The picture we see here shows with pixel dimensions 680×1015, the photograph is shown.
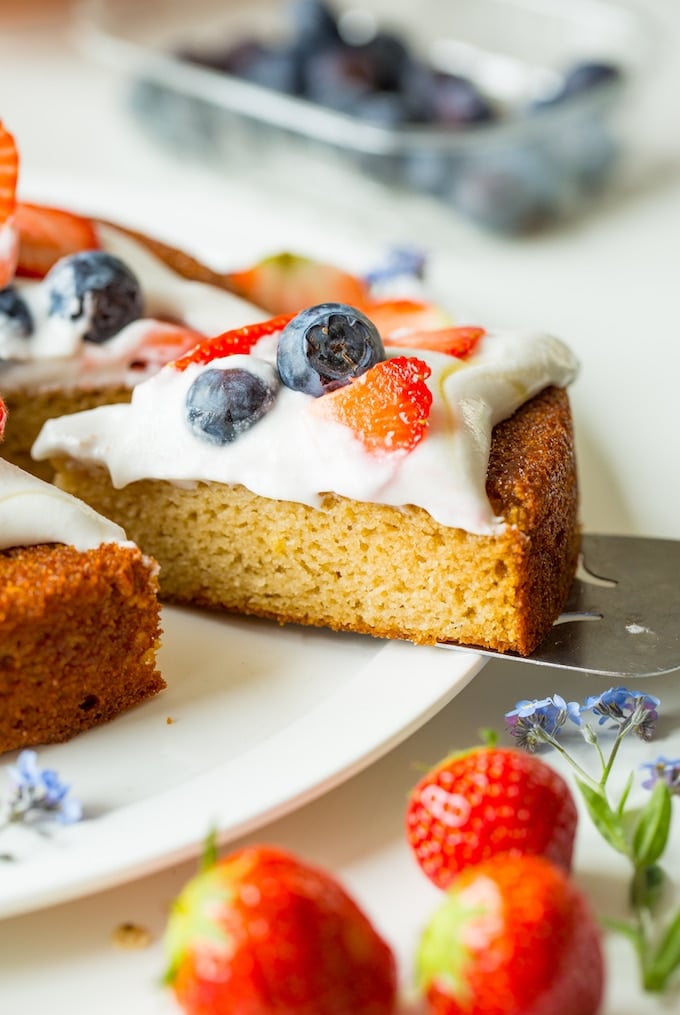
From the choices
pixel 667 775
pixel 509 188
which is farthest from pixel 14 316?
pixel 509 188

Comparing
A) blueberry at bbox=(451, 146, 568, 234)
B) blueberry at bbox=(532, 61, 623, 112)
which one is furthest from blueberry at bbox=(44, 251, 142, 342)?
blueberry at bbox=(532, 61, 623, 112)

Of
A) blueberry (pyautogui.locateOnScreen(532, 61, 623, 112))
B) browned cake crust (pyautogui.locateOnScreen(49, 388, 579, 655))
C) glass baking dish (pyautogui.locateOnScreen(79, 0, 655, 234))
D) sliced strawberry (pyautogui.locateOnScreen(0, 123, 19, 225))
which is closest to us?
browned cake crust (pyautogui.locateOnScreen(49, 388, 579, 655))

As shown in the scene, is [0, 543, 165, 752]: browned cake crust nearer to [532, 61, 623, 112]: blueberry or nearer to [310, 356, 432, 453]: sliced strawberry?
[310, 356, 432, 453]: sliced strawberry

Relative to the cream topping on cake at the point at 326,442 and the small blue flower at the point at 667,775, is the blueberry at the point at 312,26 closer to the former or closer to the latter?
the cream topping on cake at the point at 326,442

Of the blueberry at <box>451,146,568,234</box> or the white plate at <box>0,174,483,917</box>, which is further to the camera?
the blueberry at <box>451,146,568,234</box>

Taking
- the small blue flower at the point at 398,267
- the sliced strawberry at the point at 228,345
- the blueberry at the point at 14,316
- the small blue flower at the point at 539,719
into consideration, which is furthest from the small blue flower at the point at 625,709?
the small blue flower at the point at 398,267

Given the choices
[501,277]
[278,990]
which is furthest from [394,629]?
[501,277]

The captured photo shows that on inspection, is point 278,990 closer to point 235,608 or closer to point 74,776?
point 74,776
